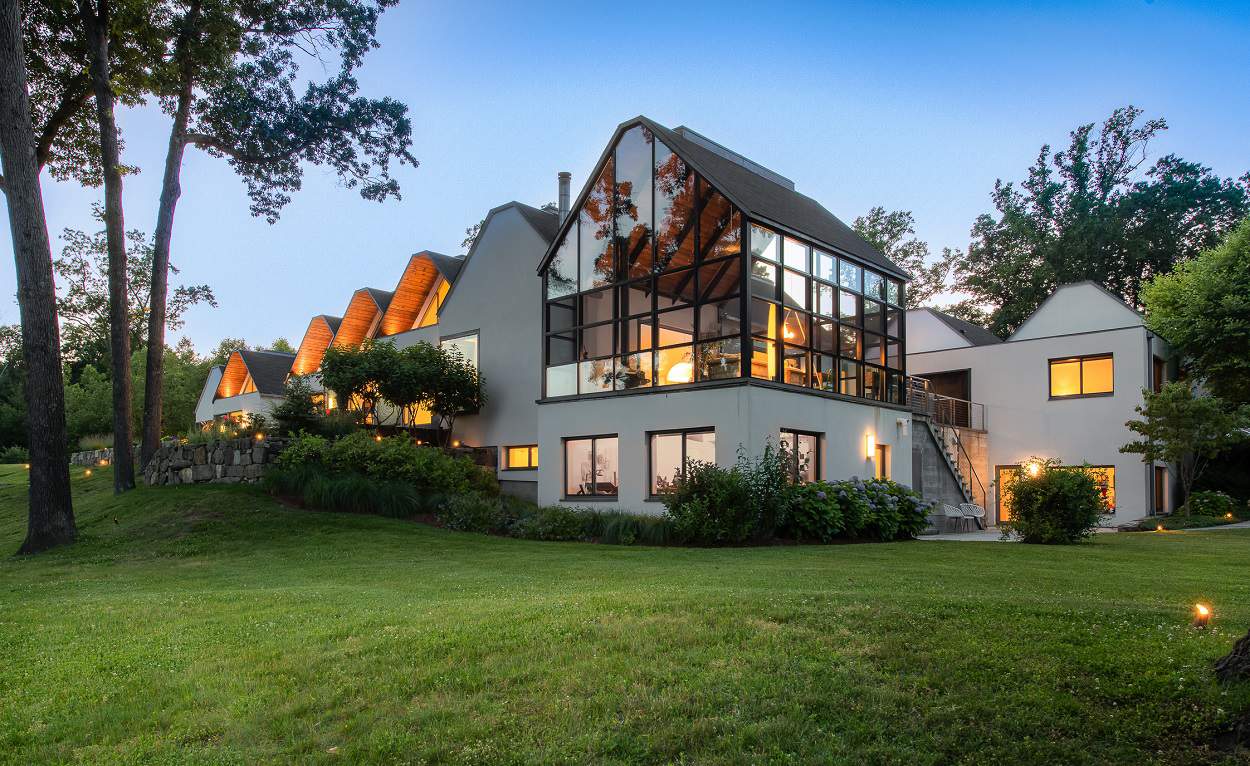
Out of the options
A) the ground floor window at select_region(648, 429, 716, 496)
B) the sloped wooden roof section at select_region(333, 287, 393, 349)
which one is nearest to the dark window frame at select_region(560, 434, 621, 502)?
the ground floor window at select_region(648, 429, 716, 496)

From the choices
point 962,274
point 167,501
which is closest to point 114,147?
point 167,501

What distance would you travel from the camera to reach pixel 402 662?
5.09 meters

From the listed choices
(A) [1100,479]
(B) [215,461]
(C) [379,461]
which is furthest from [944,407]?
(B) [215,461]

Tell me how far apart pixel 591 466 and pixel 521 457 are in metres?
4.17

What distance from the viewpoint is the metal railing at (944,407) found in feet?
79.1

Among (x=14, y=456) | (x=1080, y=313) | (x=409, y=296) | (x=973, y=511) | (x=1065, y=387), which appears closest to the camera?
(x=973, y=511)

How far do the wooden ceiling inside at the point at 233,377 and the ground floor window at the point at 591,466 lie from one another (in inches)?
1081

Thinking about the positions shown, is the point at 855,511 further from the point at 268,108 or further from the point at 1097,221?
the point at 1097,221

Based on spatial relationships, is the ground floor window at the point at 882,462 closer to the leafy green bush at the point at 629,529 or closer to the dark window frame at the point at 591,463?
the dark window frame at the point at 591,463

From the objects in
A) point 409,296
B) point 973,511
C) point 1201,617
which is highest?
point 409,296

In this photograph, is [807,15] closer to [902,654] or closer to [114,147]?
[902,654]

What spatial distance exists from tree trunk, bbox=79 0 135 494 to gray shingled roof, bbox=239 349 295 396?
59.0 ft

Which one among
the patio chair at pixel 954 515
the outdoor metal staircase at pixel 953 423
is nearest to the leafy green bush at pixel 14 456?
the outdoor metal staircase at pixel 953 423

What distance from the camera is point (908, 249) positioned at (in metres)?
42.4
